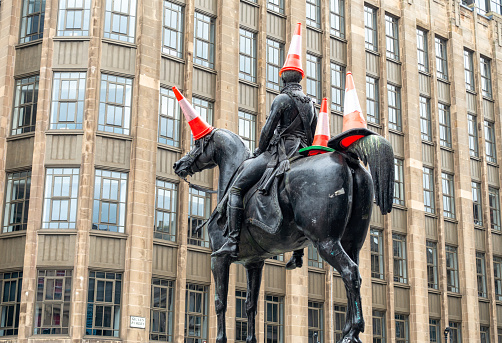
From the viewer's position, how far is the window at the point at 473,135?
55.5m

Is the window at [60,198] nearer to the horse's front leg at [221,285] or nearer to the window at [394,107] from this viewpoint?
the window at [394,107]

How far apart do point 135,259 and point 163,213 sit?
3222 millimetres

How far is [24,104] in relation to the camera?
1484 inches

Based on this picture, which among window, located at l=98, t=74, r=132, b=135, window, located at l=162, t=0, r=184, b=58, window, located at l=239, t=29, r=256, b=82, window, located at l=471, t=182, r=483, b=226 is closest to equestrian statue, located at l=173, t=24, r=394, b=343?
window, located at l=98, t=74, r=132, b=135

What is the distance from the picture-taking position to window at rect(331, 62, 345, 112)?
1855 inches

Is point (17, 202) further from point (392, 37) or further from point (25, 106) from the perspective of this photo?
point (392, 37)

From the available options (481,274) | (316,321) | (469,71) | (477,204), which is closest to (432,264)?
(481,274)

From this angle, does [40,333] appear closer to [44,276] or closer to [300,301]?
[44,276]

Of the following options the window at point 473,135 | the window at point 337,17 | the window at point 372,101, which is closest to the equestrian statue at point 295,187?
the window at point 337,17

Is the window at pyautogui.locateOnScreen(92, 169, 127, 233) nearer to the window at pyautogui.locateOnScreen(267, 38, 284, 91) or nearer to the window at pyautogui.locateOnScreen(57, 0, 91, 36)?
the window at pyautogui.locateOnScreen(57, 0, 91, 36)

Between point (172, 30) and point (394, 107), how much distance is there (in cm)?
1801

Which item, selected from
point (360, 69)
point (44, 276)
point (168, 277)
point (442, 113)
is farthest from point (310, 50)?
point (44, 276)

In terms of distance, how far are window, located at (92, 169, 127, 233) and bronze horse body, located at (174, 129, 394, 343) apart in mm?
24383

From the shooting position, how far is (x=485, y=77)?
5828 cm
